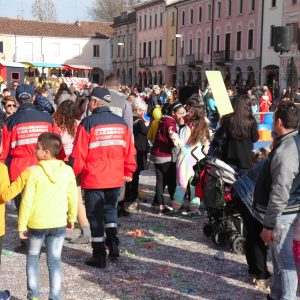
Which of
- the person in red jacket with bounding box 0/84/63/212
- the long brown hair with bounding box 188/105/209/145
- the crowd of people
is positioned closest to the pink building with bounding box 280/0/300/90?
the crowd of people

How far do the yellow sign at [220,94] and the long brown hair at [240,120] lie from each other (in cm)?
131

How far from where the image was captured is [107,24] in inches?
3214

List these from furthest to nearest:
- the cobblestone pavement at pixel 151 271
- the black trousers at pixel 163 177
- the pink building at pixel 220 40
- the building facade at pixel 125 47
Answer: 1. the building facade at pixel 125 47
2. the pink building at pixel 220 40
3. the black trousers at pixel 163 177
4. the cobblestone pavement at pixel 151 271

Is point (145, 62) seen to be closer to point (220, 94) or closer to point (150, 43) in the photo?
point (150, 43)

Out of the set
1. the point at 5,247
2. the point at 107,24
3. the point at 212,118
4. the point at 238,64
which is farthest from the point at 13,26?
the point at 5,247

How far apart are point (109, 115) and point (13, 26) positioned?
7368 centimetres

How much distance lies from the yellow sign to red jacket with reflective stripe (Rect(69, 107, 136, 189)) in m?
2.53

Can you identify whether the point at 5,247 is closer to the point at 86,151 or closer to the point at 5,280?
the point at 5,280

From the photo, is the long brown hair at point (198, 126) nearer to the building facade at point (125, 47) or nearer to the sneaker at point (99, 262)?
the sneaker at point (99, 262)

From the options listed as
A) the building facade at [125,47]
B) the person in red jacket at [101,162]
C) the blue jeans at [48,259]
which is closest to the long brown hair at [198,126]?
the person in red jacket at [101,162]

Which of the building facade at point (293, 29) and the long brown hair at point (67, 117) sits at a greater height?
the building facade at point (293, 29)

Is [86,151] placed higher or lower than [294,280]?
higher

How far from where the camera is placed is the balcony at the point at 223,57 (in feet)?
159

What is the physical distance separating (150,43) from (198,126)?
2358 inches
